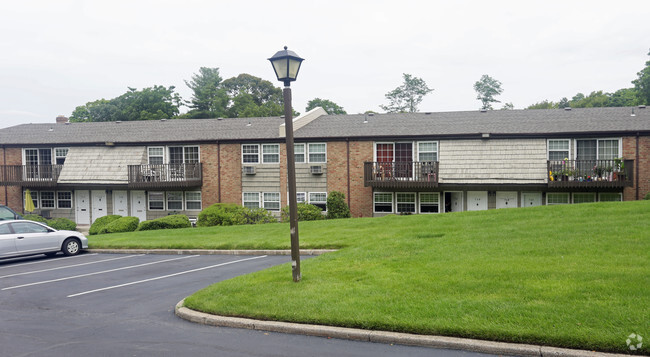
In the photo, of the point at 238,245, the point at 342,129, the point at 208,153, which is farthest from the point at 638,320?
the point at 208,153

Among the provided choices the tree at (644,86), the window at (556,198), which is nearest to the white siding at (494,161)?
the window at (556,198)

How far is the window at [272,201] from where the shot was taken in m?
27.4

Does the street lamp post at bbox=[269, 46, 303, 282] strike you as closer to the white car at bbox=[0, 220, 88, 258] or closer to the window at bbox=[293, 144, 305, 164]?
the white car at bbox=[0, 220, 88, 258]

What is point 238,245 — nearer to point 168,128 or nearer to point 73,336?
point 73,336

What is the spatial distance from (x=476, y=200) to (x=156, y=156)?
1872 cm

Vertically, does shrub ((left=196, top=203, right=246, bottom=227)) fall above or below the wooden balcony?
below

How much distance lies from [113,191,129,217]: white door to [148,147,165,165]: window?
270cm

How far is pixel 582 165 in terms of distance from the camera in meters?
23.1

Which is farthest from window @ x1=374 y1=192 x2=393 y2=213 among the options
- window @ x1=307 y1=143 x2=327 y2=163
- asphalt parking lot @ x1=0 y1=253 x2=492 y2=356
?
asphalt parking lot @ x1=0 y1=253 x2=492 y2=356

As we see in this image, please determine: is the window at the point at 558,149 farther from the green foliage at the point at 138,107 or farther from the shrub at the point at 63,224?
the green foliage at the point at 138,107

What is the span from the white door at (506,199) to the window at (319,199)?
907 centimetres

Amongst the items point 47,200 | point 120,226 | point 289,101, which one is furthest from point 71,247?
point 47,200

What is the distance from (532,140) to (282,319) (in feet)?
66.6

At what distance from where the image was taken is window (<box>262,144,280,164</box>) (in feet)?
90.0
